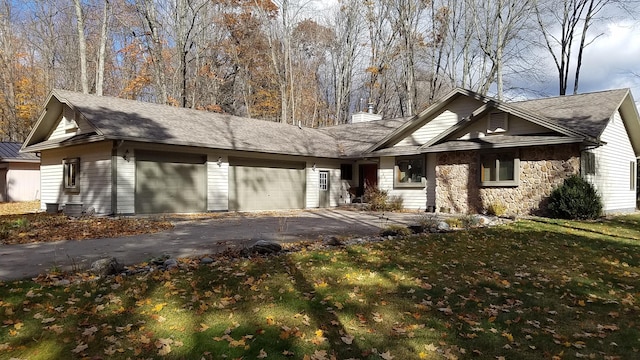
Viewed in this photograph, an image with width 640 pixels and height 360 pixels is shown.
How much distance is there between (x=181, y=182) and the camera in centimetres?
1591

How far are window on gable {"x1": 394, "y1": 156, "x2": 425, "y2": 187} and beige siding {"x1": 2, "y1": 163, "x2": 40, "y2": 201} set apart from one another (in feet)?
72.7

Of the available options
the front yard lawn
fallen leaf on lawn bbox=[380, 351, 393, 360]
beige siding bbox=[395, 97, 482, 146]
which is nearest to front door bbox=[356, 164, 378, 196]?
beige siding bbox=[395, 97, 482, 146]

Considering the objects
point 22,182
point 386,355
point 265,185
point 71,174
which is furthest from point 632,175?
point 22,182

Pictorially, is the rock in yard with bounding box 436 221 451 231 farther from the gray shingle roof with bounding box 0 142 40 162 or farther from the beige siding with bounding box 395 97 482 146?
the gray shingle roof with bounding box 0 142 40 162

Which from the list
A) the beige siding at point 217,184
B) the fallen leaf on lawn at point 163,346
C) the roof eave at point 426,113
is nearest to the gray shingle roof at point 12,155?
the beige siding at point 217,184

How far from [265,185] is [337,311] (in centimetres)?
1455

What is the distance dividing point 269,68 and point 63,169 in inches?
733

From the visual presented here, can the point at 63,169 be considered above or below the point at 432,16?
below

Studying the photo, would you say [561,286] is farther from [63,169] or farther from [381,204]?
[63,169]

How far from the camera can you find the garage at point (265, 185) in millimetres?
17750

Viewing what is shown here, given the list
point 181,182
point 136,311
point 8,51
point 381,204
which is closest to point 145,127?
point 181,182

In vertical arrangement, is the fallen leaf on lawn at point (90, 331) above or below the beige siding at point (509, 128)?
below

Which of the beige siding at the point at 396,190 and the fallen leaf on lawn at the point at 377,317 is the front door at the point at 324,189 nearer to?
the beige siding at the point at 396,190

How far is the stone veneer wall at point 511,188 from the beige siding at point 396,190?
3.14 feet
